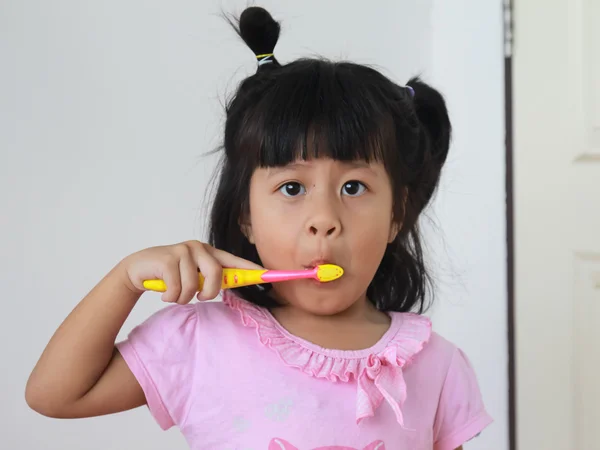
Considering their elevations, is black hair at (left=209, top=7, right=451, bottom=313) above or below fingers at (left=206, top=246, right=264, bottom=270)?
above

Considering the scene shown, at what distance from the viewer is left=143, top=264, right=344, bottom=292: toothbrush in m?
0.55

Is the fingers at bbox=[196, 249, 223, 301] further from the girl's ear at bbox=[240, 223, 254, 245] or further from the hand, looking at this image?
the girl's ear at bbox=[240, 223, 254, 245]

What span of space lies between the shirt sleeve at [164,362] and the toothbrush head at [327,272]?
0.41 ft

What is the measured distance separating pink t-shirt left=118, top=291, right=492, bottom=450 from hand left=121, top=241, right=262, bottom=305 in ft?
0.21

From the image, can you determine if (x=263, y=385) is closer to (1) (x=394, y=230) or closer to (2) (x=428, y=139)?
(1) (x=394, y=230)

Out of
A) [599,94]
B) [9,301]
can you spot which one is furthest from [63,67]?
[599,94]

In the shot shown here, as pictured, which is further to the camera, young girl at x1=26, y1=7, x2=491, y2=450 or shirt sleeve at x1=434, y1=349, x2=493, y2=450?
shirt sleeve at x1=434, y1=349, x2=493, y2=450

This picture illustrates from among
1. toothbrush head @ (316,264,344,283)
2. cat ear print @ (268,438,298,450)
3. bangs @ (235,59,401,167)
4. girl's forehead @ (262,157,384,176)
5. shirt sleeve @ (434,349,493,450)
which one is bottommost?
shirt sleeve @ (434,349,493,450)

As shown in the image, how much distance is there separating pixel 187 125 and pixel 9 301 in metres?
0.38

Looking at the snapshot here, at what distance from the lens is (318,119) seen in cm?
62

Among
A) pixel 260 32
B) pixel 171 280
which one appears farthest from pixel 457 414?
pixel 260 32

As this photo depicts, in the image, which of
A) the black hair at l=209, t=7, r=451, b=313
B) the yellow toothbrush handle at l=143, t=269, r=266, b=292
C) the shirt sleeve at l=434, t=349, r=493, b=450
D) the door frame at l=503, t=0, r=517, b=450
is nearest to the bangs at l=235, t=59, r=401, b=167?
the black hair at l=209, t=7, r=451, b=313

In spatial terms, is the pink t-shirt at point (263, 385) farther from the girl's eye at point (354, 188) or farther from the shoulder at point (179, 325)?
the girl's eye at point (354, 188)

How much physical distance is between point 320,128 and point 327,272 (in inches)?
5.1
